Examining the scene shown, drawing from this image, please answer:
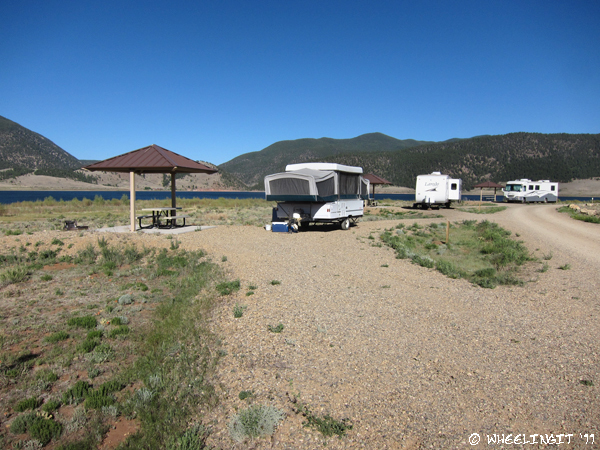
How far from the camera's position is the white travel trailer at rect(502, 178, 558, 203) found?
39.8m

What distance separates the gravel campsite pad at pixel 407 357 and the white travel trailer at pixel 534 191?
119ft

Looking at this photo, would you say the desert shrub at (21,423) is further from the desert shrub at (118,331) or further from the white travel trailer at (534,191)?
the white travel trailer at (534,191)

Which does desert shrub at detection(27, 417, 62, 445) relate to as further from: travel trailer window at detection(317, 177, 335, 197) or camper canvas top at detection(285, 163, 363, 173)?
camper canvas top at detection(285, 163, 363, 173)

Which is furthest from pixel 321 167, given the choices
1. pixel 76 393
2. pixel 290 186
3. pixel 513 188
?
pixel 513 188

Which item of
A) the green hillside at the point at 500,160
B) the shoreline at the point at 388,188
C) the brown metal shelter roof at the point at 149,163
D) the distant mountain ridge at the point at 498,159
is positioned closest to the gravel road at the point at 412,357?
the brown metal shelter roof at the point at 149,163

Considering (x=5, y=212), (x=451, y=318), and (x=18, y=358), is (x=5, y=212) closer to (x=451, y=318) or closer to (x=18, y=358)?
(x=18, y=358)

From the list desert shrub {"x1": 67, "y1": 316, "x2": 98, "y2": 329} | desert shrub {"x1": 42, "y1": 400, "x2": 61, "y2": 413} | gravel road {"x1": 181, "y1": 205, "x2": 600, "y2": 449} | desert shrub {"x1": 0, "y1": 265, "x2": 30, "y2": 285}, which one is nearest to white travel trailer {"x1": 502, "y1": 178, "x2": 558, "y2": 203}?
gravel road {"x1": 181, "y1": 205, "x2": 600, "y2": 449}

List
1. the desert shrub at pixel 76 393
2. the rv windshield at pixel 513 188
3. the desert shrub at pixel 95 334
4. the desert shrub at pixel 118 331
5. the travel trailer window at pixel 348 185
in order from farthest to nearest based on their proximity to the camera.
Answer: the rv windshield at pixel 513 188 → the travel trailer window at pixel 348 185 → the desert shrub at pixel 118 331 → the desert shrub at pixel 95 334 → the desert shrub at pixel 76 393

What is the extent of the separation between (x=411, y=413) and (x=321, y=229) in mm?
12533

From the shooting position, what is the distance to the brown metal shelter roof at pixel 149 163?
1299 cm

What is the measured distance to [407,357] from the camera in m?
4.17

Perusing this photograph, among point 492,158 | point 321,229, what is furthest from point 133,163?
point 492,158

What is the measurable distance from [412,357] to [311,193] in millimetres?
9173

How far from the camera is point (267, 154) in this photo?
194000 mm
